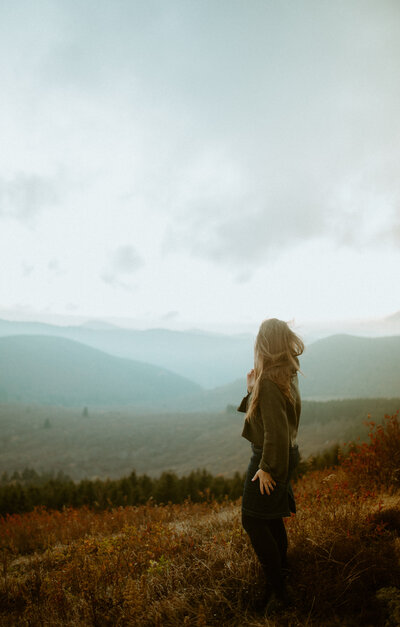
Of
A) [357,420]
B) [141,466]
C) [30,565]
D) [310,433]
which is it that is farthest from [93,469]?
[30,565]

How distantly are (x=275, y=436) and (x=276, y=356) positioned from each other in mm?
642

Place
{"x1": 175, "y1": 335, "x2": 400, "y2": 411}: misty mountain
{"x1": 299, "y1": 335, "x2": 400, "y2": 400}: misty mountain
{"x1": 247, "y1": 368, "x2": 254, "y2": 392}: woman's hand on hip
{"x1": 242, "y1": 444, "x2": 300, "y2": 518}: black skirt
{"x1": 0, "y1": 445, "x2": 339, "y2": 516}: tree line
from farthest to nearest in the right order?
Result: 1. {"x1": 299, "y1": 335, "x2": 400, "y2": 400}: misty mountain
2. {"x1": 175, "y1": 335, "x2": 400, "y2": 411}: misty mountain
3. {"x1": 0, "y1": 445, "x2": 339, "y2": 516}: tree line
4. {"x1": 247, "y1": 368, "x2": 254, "y2": 392}: woman's hand on hip
5. {"x1": 242, "y1": 444, "x2": 300, "y2": 518}: black skirt

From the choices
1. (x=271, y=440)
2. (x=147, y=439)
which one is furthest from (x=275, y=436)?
(x=147, y=439)

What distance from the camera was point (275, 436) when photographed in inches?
104

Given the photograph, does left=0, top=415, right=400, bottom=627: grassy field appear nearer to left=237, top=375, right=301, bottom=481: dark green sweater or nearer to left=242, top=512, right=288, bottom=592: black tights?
left=242, top=512, right=288, bottom=592: black tights

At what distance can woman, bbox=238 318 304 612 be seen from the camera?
266 cm

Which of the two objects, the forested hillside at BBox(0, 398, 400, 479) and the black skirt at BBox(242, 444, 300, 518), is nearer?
the black skirt at BBox(242, 444, 300, 518)

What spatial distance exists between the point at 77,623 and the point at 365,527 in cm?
308

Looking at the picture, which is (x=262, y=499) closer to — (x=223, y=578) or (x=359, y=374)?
(x=223, y=578)

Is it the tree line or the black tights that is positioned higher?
the black tights

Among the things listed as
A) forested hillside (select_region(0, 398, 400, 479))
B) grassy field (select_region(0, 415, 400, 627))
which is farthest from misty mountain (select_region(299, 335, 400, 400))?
grassy field (select_region(0, 415, 400, 627))

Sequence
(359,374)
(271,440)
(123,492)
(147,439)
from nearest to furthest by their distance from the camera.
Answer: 1. (271,440)
2. (123,492)
3. (147,439)
4. (359,374)

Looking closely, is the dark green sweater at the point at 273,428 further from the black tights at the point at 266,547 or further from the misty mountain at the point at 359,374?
the misty mountain at the point at 359,374

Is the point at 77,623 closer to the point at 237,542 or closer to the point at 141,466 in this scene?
the point at 237,542
